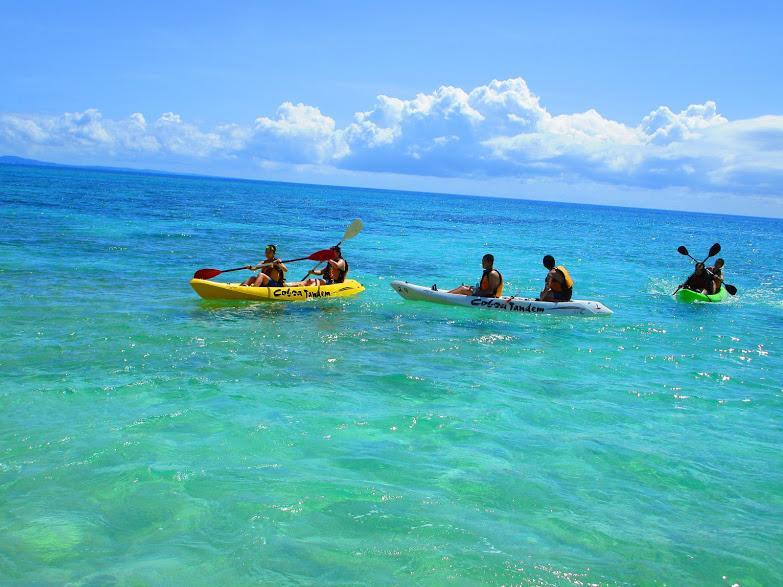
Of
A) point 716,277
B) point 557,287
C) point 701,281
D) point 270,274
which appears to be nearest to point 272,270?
point 270,274

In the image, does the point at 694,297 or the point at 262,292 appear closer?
the point at 262,292

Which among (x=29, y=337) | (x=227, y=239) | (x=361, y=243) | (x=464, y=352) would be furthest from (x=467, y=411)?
(x=361, y=243)

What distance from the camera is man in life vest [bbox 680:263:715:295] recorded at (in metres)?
16.9

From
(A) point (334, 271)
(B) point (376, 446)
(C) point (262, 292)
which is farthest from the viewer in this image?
(A) point (334, 271)

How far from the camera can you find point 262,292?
13.5m

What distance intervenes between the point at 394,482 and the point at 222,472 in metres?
1.46

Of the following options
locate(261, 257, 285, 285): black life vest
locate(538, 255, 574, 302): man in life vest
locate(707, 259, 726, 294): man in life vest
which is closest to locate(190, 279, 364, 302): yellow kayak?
locate(261, 257, 285, 285): black life vest

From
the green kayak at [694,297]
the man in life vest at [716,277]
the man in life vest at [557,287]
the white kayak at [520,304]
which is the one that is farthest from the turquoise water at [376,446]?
the man in life vest at [716,277]

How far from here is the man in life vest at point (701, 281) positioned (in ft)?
55.4

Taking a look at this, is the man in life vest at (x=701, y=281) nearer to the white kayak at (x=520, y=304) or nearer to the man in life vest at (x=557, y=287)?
the white kayak at (x=520, y=304)

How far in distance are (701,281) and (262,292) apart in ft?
36.0

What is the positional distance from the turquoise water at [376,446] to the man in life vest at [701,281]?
135 inches

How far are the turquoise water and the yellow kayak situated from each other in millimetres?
327

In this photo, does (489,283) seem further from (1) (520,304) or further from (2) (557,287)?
(2) (557,287)
